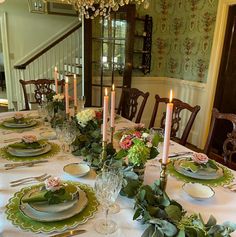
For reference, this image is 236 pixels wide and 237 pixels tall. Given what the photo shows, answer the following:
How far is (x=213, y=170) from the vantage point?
1220 mm

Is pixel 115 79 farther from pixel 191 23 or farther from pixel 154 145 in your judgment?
pixel 154 145

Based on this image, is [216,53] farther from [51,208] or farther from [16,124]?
[51,208]

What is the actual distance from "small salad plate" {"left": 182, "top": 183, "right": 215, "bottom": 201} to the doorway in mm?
2022

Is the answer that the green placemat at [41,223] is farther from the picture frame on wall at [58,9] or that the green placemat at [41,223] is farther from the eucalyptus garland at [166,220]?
the picture frame on wall at [58,9]

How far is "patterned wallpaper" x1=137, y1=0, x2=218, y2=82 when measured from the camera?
3320mm

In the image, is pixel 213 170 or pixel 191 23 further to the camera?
pixel 191 23

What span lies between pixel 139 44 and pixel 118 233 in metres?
3.48

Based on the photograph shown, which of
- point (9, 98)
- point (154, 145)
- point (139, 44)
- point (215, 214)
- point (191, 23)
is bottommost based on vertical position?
point (9, 98)

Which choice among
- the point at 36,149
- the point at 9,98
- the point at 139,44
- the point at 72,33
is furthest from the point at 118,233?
the point at 9,98

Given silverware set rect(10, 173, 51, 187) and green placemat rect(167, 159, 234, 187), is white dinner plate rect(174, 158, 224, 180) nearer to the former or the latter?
green placemat rect(167, 159, 234, 187)

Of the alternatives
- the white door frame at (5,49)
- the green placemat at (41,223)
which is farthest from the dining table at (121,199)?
the white door frame at (5,49)

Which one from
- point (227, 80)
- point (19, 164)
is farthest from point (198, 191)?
point (227, 80)

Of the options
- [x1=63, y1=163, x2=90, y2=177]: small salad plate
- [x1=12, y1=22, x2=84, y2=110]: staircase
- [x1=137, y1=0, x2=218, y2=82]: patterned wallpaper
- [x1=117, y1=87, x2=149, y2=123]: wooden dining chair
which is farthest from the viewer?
[x1=12, y1=22, x2=84, y2=110]: staircase

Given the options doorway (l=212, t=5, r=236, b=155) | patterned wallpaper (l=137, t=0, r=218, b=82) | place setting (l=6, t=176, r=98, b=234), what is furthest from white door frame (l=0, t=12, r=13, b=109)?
place setting (l=6, t=176, r=98, b=234)
